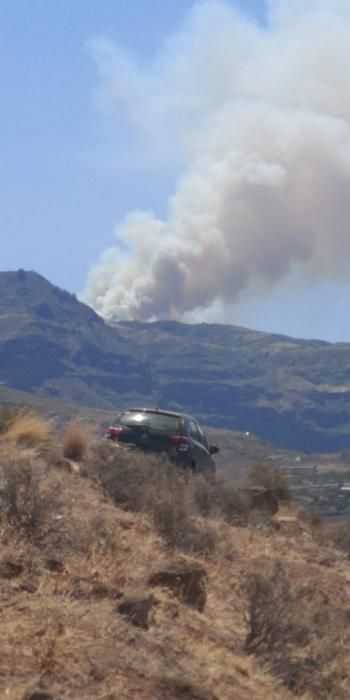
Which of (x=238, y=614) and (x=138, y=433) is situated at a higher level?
(x=138, y=433)

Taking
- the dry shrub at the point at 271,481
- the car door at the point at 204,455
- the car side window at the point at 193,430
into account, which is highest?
the car side window at the point at 193,430

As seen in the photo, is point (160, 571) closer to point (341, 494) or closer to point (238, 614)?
point (238, 614)

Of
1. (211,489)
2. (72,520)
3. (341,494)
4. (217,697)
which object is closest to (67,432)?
(211,489)

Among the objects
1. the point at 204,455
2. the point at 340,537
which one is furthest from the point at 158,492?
the point at 204,455

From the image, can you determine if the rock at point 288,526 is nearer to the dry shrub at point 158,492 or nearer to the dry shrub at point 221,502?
the dry shrub at point 221,502

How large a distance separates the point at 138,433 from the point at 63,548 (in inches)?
494

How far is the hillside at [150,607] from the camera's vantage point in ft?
24.4

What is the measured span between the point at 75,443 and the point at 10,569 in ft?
33.2

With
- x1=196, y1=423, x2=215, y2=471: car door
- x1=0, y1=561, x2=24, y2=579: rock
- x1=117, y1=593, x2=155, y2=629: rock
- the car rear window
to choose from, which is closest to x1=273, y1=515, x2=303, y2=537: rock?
the car rear window

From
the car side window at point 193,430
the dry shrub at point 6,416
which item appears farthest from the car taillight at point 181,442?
the dry shrub at point 6,416

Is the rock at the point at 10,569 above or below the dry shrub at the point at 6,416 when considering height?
below

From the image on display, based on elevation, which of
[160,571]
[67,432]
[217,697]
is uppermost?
[67,432]

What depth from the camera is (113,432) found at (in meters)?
23.1

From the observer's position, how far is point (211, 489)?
1794 cm
